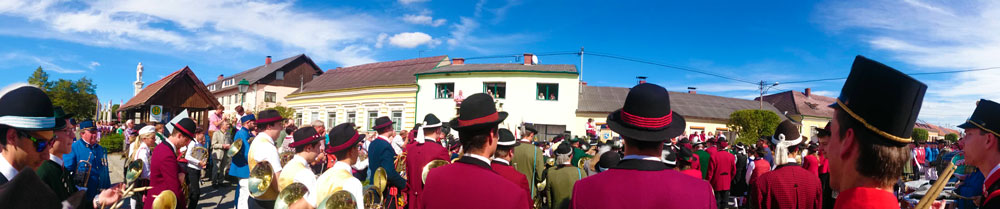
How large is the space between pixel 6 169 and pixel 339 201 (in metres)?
1.75

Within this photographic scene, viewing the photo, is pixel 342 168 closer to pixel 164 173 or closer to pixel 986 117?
pixel 164 173

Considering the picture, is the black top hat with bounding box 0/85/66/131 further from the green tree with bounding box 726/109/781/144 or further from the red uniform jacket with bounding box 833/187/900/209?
the green tree with bounding box 726/109/781/144

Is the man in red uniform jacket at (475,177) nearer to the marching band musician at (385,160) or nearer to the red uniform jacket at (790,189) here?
the marching band musician at (385,160)

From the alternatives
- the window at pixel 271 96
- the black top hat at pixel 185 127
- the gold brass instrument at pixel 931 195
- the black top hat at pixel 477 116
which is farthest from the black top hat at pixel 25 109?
the window at pixel 271 96

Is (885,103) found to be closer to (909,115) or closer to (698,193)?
(909,115)

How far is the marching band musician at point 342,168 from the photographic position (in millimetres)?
3285

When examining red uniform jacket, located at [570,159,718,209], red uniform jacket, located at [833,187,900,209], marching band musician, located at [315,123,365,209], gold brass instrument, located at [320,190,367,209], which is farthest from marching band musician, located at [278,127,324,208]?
red uniform jacket, located at [833,187,900,209]

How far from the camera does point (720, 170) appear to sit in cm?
870

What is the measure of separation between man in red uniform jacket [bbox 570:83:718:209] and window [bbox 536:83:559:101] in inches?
986

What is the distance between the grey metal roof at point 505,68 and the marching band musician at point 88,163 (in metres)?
21.9

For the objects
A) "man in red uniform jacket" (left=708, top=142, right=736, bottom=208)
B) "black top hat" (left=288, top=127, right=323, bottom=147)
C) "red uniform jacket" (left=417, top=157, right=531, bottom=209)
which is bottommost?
"man in red uniform jacket" (left=708, top=142, right=736, bottom=208)

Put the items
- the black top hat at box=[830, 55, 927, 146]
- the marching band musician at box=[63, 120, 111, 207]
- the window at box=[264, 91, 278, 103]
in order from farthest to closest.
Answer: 1. the window at box=[264, 91, 278, 103]
2. the marching band musician at box=[63, 120, 111, 207]
3. the black top hat at box=[830, 55, 927, 146]

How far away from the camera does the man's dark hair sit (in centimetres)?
144

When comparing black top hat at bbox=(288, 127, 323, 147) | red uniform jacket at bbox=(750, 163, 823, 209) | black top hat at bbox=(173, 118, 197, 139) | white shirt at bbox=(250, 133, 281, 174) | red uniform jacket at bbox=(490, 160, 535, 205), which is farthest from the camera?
black top hat at bbox=(173, 118, 197, 139)
